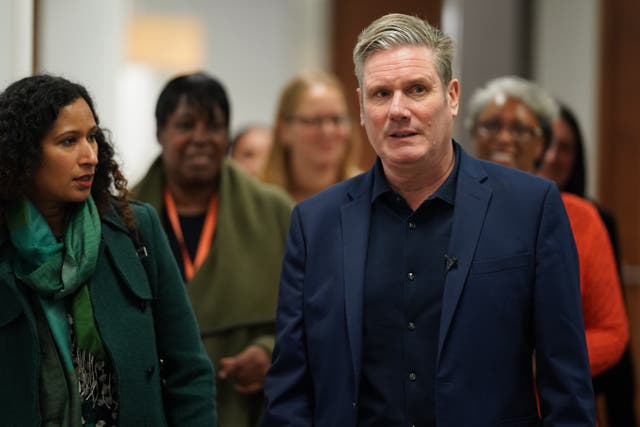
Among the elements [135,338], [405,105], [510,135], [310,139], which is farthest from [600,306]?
[310,139]

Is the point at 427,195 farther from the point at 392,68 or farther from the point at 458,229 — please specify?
the point at 392,68

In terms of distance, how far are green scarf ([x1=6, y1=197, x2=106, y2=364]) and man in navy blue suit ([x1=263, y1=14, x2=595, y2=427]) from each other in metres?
0.44

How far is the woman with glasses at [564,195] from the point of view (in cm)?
291

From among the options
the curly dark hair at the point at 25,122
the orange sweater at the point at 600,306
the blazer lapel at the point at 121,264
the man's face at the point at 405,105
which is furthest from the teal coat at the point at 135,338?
the orange sweater at the point at 600,306

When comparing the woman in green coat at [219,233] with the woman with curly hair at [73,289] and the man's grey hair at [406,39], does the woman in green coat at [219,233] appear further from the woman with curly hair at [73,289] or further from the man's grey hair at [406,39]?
the man's grey hair at [406,39]

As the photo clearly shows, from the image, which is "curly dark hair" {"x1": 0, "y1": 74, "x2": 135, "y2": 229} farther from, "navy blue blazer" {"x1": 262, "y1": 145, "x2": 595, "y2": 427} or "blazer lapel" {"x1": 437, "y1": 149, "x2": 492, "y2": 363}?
"blazer lapel" {"x1": 437, "y1": 149, "x2": 492, "y2": 363}

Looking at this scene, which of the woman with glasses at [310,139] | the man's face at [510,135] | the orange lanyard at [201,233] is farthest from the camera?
the woman with glasses at [310,139]

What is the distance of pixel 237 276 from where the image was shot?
10.5 ft

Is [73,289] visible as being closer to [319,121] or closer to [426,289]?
[426,289]

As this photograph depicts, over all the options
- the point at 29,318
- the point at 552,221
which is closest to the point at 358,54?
the point at 552,221

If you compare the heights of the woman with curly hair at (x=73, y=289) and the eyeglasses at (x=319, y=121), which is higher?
the eyeglasses at (x=319, y=121)

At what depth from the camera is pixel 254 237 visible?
10.8ft

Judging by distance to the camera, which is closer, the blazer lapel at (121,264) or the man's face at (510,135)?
the blazer lapel at (121,264)

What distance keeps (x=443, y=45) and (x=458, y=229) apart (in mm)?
423
